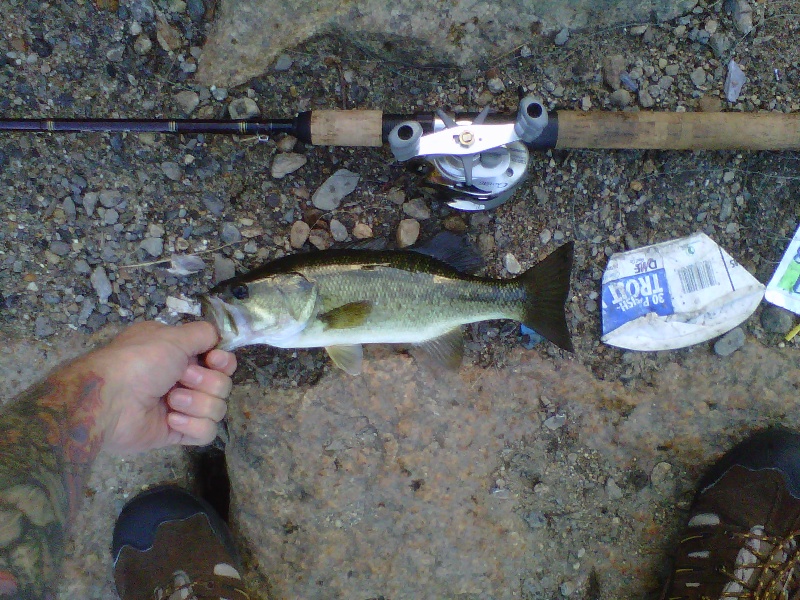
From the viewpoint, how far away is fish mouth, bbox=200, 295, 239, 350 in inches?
100

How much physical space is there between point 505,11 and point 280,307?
1930 millimetres

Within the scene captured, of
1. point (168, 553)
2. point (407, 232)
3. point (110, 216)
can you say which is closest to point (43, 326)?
point (110, 216)

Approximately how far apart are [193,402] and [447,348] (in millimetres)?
1275

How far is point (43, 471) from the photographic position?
2092 mm

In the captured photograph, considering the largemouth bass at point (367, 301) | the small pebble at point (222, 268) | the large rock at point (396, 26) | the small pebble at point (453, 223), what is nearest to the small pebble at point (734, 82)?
the large rock at point (396, 26)

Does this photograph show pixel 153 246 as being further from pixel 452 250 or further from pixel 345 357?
pixel 452 250

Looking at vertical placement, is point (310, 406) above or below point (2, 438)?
below


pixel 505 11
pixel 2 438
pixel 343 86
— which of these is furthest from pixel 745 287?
pixel 2 438

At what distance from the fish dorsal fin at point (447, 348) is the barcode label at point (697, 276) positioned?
1282mm

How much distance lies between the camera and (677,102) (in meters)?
3.11

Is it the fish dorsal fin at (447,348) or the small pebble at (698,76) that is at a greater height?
the small pebble at (698,76)

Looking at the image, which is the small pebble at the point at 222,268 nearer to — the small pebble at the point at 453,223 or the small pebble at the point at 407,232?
the small pebble at the point at 407,232

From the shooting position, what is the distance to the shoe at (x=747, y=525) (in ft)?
10.3

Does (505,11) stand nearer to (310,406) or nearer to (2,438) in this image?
(310,406)
